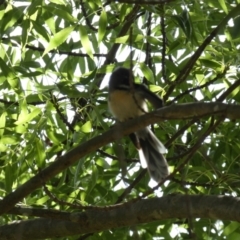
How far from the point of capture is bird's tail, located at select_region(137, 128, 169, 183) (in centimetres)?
379

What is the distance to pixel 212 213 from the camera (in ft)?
8.89

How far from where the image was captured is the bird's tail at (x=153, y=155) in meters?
3.79

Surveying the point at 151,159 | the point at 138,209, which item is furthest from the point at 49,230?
the point at 151,159

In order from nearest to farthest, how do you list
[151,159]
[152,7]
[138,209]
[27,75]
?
[138,209] → [152,7] → [27,75] → [151,159]

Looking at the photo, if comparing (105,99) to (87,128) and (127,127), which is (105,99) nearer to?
(87,128)

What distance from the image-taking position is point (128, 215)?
2.91 m

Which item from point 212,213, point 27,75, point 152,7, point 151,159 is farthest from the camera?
point 151,159

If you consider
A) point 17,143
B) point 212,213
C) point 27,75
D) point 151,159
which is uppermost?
point 27,75

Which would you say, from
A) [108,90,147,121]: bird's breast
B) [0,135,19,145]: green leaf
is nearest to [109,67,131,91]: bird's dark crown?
[108,90,147,121]: bird's breast

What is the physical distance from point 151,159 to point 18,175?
840 mm

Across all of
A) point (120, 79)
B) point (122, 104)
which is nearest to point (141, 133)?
point (122, 104)

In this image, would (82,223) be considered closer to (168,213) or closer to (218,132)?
(168,213)

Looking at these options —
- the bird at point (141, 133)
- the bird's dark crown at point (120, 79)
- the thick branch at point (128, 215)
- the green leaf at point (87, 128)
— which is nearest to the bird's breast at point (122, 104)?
the bird at point (141, 133)

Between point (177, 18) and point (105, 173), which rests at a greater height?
point (177, 18)
